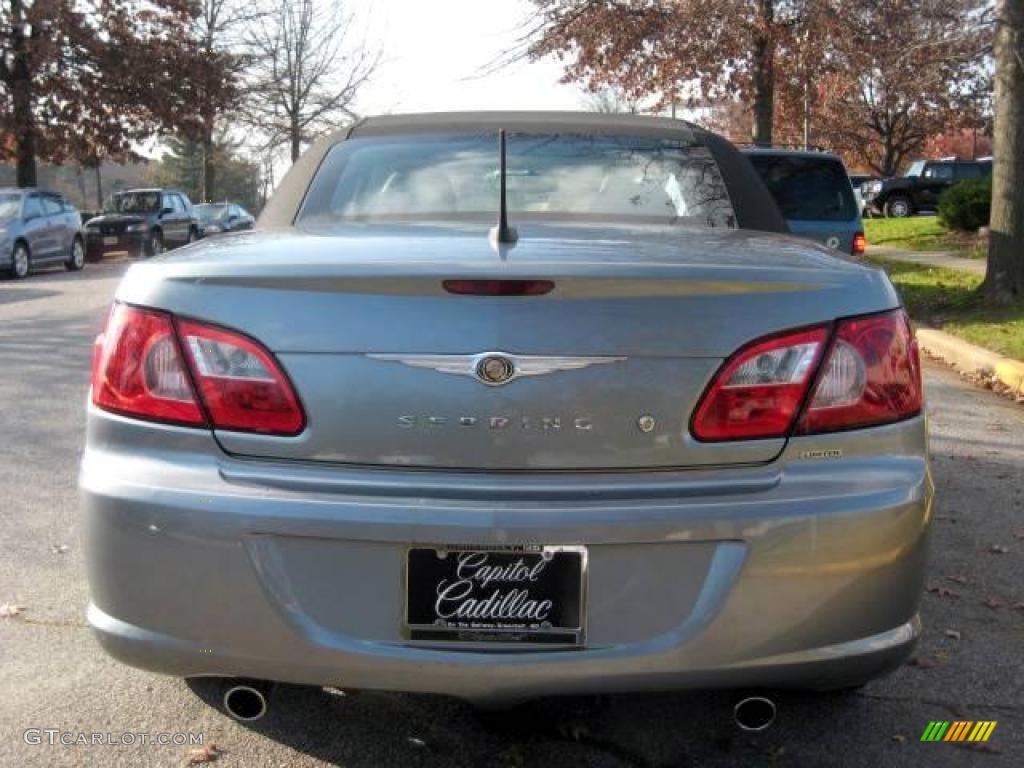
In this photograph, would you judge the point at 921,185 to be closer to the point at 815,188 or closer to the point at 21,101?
the point at 815,188

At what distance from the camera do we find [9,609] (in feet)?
12.2

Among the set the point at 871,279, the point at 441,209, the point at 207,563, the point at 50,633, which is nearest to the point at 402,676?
the point at 207,563

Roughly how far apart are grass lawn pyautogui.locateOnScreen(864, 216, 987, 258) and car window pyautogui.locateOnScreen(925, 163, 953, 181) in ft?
26.7

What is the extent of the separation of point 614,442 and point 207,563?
88 cm

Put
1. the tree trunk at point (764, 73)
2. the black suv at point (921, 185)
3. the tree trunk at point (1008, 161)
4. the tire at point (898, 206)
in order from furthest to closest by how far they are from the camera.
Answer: the tire at point (898, 206), the black suv at point (921, 185), the tree trunk at point (764, 73), the tree trunk at point (1008, 161)

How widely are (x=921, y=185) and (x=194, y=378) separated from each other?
119ft

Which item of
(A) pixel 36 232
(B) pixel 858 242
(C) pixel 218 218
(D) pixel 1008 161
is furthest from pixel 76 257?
(D) pixel 1008 161

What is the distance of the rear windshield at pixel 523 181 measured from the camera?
3.33 meters

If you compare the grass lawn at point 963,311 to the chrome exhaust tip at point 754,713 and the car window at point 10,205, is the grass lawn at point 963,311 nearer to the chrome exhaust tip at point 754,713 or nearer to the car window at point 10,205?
the chrome exhaust tip at point 754,713

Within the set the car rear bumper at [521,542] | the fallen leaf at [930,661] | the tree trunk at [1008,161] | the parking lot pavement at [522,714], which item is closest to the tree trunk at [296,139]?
A: the tree trunk at [1008,161]

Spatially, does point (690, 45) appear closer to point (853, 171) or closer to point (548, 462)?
point (548, 462)

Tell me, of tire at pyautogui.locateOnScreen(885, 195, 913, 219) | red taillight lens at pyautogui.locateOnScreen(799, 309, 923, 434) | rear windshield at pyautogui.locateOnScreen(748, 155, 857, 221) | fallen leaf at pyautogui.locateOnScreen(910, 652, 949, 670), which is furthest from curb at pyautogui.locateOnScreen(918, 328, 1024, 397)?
tire at pyautogui.locateOnScreen(885, 195, 913, 219)

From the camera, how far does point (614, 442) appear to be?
7.28ft

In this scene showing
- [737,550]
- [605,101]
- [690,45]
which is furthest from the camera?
[605,101]
